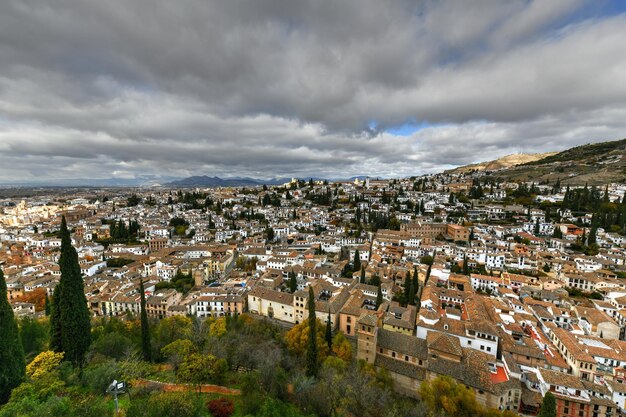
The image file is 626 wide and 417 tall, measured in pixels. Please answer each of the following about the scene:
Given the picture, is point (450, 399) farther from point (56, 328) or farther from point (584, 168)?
point (584, 168)

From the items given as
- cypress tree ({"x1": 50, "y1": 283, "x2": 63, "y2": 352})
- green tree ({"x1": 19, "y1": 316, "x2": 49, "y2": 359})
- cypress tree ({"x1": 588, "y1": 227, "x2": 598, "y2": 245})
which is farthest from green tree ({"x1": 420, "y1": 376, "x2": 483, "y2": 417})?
cypress tree ({"x1": 588, "y1": 227, "x2": 598, "y2": 245})

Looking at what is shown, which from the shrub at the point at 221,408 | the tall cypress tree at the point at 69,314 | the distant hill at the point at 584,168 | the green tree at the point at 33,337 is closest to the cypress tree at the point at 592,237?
the distant hill at the point at 584,168

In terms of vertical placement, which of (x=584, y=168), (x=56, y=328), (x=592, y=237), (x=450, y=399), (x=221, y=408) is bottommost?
(x=450, y=399)

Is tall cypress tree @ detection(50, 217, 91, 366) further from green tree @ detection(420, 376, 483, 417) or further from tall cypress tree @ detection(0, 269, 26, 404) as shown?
green tree @ detection(420, 376, 483, 417)

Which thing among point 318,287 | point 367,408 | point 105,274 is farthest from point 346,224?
point 367,408

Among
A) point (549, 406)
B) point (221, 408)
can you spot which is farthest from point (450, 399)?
point (221, 408)

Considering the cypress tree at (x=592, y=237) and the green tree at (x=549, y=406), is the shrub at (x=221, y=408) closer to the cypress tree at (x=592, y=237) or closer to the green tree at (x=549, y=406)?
the green tree at (x=549, y=406)
